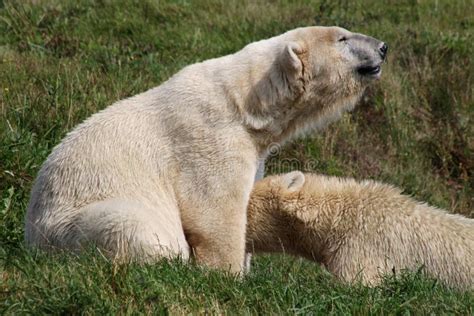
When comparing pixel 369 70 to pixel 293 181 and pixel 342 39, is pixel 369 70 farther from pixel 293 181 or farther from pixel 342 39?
pixel 293 181

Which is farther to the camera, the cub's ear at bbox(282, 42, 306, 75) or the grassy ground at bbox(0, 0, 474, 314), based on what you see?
the cub's ear at bbox(282, 42, 306, 75)

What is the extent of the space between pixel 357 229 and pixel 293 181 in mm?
A: 711

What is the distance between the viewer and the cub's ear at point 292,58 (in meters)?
6.67

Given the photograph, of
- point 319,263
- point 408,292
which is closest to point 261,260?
point 319,263

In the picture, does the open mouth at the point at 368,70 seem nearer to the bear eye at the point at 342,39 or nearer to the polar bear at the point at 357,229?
the bear eye at the point at 342,39

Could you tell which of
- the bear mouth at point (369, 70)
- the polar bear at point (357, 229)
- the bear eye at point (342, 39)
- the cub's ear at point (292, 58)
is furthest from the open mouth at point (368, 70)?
the polar bear at point (357, 229)

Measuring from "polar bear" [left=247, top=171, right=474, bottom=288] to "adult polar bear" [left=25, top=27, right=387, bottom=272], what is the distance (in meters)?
0.60

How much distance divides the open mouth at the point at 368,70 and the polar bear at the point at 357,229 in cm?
87

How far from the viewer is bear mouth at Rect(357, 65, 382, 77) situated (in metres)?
6.97

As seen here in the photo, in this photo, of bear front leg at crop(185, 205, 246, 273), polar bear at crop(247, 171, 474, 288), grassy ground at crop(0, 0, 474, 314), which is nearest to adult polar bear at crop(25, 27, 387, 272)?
bear front leg at crop(185, 205, 246, 273)

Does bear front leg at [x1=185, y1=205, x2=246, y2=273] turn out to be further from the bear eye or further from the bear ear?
the bear eye

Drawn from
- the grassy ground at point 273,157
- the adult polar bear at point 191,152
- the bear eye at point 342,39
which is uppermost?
the bear eye at point 342,39

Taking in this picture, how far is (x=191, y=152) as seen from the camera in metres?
6.39

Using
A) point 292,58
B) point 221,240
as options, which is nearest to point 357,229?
point 221,240
